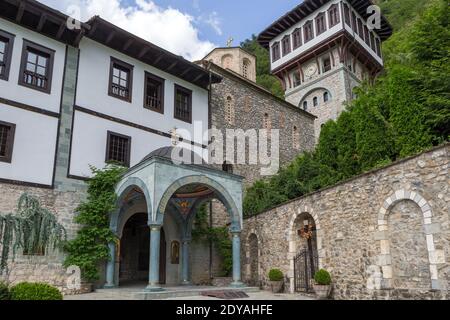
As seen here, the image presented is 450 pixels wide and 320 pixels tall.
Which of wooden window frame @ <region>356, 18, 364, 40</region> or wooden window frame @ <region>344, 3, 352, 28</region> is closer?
wooden window frame @ <region>344, 3, 352, 28</region>

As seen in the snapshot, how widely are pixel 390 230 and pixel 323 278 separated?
7.03ft

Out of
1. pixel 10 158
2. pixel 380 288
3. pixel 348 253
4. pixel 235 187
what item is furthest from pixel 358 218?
pixel 10 158

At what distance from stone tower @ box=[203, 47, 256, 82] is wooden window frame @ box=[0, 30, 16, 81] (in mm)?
14867

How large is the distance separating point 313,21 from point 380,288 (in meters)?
24.5

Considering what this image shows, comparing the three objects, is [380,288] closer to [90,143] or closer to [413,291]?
[413,291]

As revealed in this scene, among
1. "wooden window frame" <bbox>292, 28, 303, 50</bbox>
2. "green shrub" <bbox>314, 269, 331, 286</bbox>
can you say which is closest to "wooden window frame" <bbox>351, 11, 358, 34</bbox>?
"wooden window frame" <bbox>292, 28, 303, 50</bbox>

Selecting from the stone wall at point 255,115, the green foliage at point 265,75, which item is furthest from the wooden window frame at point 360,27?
the green foliage at point 265,75

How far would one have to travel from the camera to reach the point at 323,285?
9641 mm

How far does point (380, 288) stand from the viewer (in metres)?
8.38

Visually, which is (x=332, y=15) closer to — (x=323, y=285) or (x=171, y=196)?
(x=171, y=196)

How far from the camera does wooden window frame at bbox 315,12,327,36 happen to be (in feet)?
91.6

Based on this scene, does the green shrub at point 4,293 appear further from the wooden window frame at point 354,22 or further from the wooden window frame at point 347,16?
the wooden window frame at point 354,22

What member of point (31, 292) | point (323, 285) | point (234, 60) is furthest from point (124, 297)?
point (234, 60)

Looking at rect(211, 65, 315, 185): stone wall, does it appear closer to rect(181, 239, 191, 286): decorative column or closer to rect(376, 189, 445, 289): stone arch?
rect(181, 239, 191, 286): decorative column
